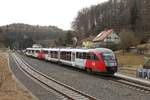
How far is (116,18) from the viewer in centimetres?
12875

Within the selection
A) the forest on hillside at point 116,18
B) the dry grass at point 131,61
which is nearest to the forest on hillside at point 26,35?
the forest on hillside at point 116,18

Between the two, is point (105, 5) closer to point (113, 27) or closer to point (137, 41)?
point (113, 27)

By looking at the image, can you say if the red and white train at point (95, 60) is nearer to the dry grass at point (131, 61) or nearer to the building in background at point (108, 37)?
the dry grass at point (131, 61)

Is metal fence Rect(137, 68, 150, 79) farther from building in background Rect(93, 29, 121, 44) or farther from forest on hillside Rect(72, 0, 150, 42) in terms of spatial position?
building in background Rect(93, 29, 121, 44)

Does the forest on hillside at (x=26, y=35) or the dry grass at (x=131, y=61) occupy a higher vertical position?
the forest on hillside at (x=26, y=35)

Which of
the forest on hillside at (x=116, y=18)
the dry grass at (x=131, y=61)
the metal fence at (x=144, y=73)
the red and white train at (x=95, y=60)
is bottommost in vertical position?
the dry grass at (x=131, y=61)

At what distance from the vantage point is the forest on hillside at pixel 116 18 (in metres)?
104

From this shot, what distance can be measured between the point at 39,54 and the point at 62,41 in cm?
6187

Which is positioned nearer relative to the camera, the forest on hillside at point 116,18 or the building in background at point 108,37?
the forest on hillside at point 116,18

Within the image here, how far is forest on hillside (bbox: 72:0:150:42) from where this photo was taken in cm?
10369

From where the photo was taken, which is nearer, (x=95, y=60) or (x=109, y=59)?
(x=109, y=59)

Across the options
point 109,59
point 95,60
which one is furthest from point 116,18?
point 109,59

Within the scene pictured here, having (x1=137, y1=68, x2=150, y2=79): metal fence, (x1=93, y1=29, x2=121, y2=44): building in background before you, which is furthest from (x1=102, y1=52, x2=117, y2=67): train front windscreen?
(x1=93, y1=29, x2=121, y2=44): building in background

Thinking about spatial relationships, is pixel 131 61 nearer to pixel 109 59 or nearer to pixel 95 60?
pixel 95 60
